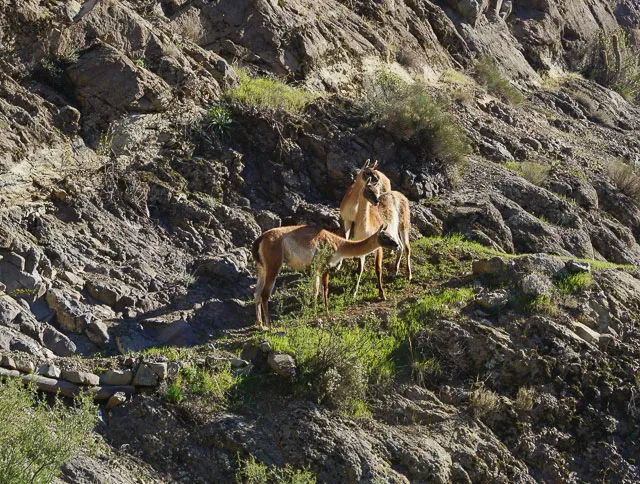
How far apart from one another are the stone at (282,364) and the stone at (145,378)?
133cm

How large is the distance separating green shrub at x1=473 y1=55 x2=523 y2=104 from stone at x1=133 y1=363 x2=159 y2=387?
55.9ft

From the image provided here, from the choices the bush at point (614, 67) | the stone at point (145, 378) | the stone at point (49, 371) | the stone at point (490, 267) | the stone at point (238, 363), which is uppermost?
the bush at point (614, 67)

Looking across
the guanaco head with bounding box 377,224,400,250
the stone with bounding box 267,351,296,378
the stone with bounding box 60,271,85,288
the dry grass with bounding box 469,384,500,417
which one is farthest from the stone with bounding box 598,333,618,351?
the stone with bounding box 60,271,85,288

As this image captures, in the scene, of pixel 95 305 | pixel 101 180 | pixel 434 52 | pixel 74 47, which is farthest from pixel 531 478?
pixel 434 52

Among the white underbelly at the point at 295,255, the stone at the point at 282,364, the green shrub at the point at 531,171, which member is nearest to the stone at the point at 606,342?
the white underbelly at the point at 295,255

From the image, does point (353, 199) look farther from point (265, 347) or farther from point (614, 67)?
point (614, 67)

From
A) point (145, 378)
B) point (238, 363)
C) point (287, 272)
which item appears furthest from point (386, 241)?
point (145, 378)

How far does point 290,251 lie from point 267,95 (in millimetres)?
5341

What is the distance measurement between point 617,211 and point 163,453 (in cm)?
1393

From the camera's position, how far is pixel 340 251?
1270 cm

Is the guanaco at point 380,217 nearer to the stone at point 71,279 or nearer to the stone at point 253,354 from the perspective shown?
the stone at point 253,354

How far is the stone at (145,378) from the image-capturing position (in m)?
9.02

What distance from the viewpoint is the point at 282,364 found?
9648 millimetres

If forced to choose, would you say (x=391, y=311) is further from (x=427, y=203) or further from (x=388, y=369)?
(x=427, y=203)
